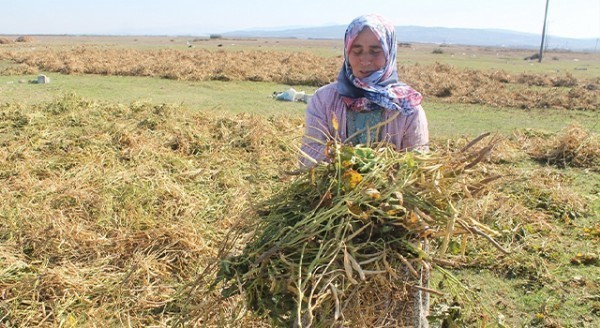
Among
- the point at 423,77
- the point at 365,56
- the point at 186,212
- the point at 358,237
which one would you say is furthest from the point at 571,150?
the point at 423,77

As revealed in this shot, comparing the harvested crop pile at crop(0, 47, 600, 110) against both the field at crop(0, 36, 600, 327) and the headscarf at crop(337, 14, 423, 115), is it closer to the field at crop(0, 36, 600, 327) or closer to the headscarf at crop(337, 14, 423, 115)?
the field at crop(0, 36, 600, 327)

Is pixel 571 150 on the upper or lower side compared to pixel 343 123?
lower

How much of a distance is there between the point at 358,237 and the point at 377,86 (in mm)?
1132

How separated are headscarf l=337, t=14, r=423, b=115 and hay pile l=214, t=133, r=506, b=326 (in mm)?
770

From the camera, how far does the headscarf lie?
8.51ft

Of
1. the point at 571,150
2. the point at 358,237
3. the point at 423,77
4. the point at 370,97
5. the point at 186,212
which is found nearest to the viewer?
the point at 358,237

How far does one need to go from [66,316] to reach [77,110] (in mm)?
6109

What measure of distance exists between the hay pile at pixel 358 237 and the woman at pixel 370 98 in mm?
700

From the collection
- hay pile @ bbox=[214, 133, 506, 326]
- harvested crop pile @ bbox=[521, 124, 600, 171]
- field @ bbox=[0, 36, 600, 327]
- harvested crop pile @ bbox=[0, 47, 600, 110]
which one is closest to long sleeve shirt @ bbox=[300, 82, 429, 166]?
field @ bbox=[0, 36, 600, 327]

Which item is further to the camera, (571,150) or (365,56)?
(571,150)

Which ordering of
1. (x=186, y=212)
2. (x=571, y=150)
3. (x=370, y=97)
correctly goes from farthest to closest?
(x=571, y=150) → (x=186, y=212) → (x=370, y=97)

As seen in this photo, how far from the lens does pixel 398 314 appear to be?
185 centimetres

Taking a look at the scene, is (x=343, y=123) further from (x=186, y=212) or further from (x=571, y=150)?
(x=571, y=150)

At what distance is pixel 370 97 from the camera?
261 centimetres
